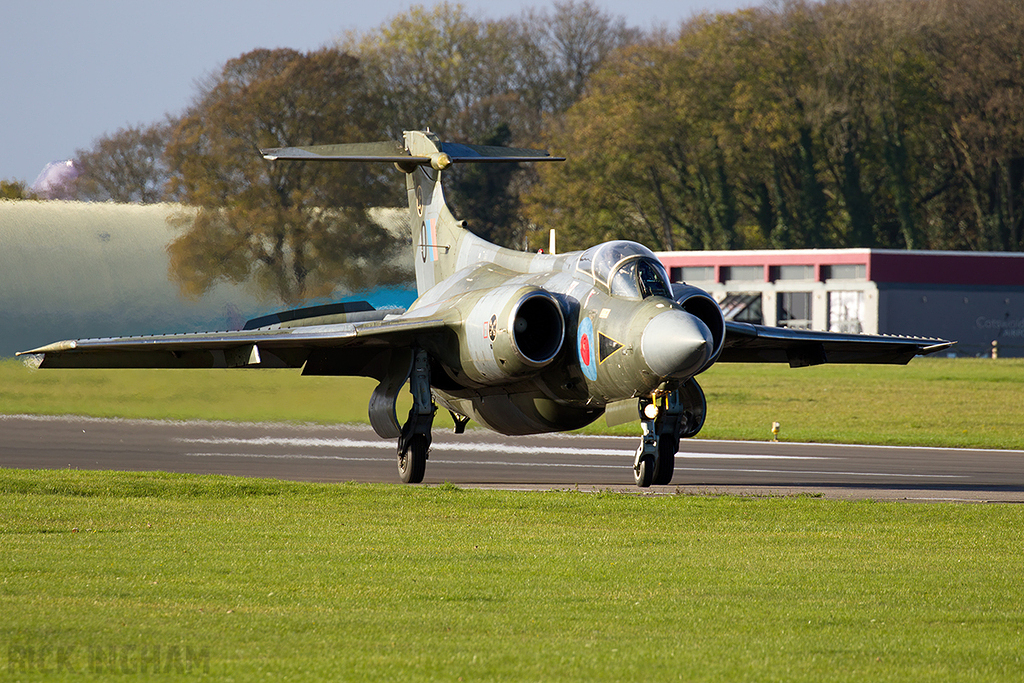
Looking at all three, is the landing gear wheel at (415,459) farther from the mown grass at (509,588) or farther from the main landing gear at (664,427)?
the mown grass at (509,588)

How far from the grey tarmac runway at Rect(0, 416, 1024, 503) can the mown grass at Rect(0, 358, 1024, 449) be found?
0.61 meters

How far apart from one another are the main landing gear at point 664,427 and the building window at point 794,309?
144 ft

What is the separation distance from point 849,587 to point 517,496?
6.16 meters

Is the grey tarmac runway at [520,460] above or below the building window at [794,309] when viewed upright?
above

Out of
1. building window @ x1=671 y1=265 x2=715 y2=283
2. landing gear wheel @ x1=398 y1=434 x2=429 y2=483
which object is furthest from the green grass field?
building window @ x1=671 y1=265 x2=715 y2=283

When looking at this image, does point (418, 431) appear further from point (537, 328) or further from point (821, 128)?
point (821, 128)

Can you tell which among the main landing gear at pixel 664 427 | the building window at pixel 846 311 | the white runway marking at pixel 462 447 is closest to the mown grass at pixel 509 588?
the main landing gear at pixel 664 427

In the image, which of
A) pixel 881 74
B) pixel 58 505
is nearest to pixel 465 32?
pixel 881 74

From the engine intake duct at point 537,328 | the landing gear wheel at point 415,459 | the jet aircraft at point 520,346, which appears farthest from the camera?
the landing gear wheel at point 415,459

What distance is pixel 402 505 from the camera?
45.8 ft

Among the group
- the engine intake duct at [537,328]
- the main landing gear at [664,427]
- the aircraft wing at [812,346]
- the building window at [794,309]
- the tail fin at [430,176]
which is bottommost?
the building window at [794,309]

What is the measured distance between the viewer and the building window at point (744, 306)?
62.1 meters

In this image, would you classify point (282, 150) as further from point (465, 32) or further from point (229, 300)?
point (465, 32)

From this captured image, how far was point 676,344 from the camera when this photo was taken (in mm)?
14547
